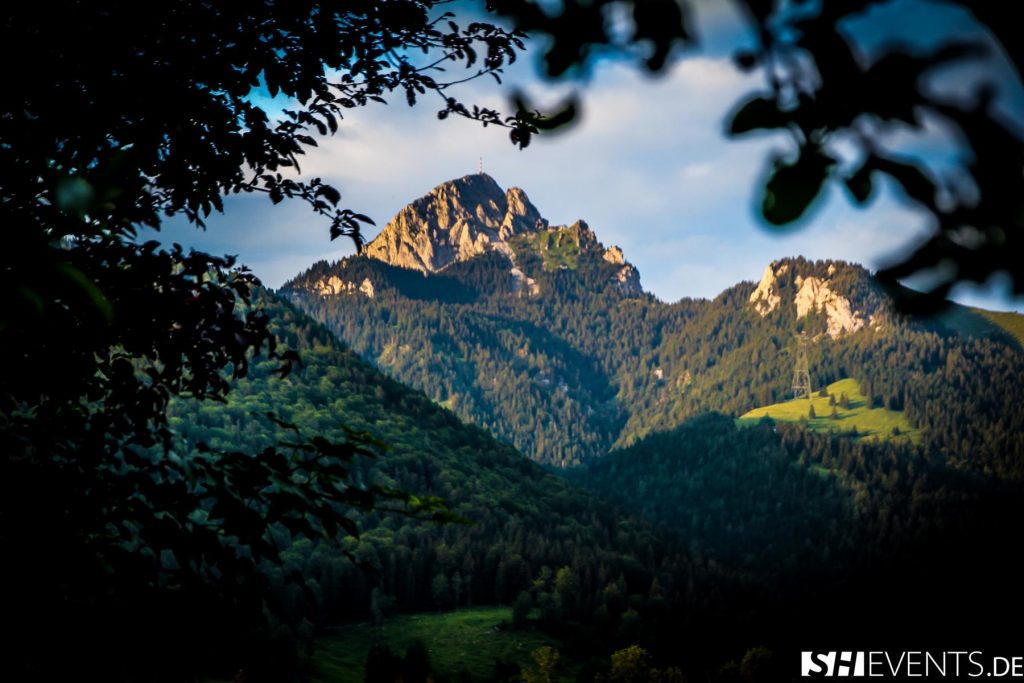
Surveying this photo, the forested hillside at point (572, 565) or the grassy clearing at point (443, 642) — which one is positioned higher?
the forested hillside at point (572, 565)

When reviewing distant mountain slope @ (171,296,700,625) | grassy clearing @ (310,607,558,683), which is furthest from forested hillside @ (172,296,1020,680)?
grassy clearing @ (310,607,558,683)

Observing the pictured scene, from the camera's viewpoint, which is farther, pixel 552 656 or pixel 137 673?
pixel 552 656

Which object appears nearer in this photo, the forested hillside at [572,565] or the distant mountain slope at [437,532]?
the forested hillside at [572,565]

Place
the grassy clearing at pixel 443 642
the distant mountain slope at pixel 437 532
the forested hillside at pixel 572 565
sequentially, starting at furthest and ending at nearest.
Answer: the distant mountain slope at pixel 437 532
the forested hillside at pixel 572 565
the grassy clearing at pixel 443 642

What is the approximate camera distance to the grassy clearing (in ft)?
378

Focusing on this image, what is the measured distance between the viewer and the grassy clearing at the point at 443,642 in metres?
115

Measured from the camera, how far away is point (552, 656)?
110 meters

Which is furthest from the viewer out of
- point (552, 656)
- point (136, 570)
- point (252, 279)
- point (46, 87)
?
point (552, 656)

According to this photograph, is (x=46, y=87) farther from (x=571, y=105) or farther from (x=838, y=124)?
(x=838, y=124)

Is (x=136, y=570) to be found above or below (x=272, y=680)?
above

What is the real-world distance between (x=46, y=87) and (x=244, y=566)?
127 inches

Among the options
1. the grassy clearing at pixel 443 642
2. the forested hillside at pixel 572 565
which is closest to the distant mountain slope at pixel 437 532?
the forested hillside at pixel 572 565

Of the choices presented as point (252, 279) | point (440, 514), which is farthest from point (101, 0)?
point (440, 514)

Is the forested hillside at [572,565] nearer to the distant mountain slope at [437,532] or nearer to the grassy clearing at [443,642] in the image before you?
the distant mountain slope at [437,532]
